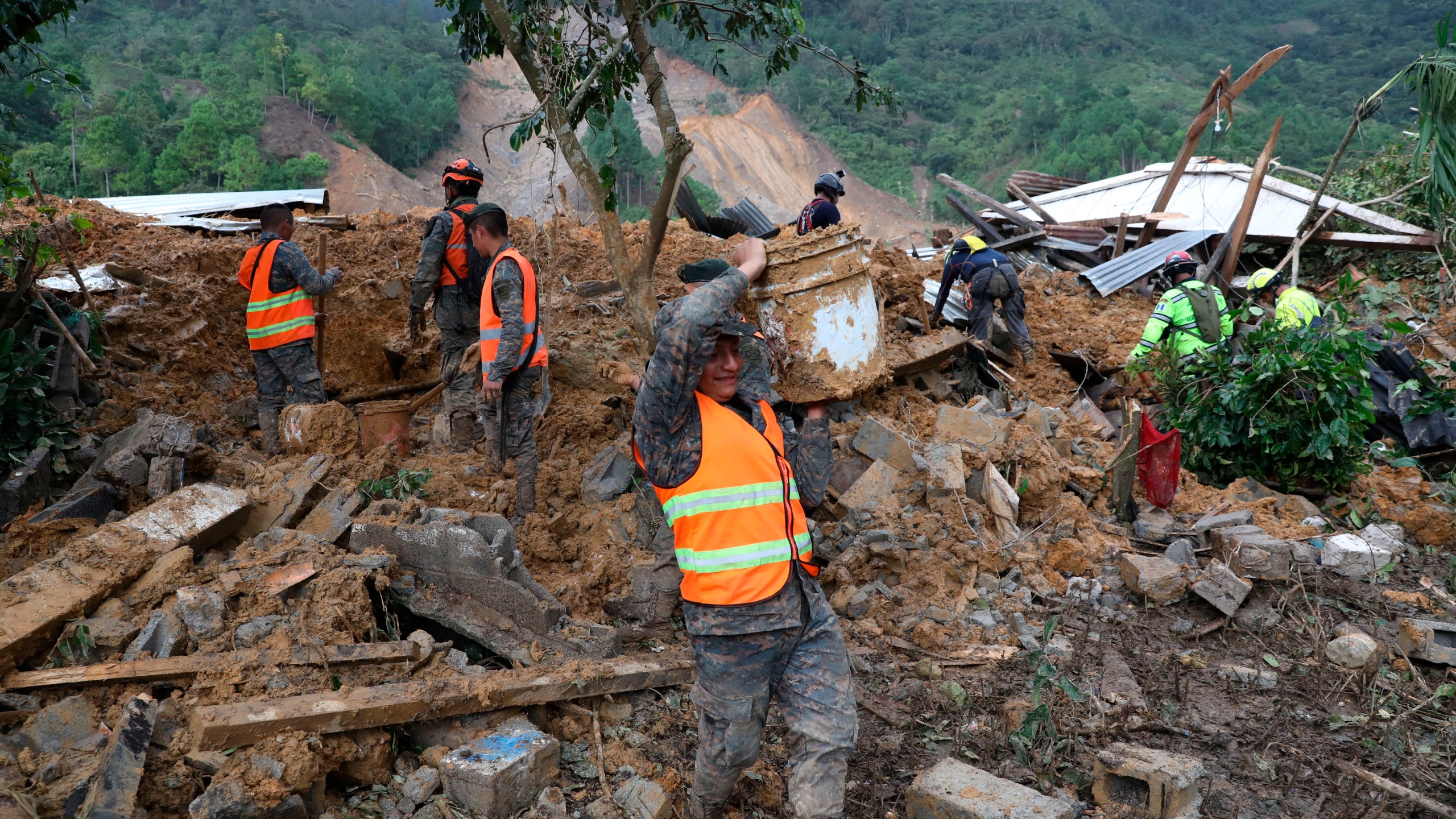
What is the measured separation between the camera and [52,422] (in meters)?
5.27

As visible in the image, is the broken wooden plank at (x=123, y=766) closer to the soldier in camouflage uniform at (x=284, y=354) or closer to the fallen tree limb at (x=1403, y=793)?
the soldier in camouflage uniform at (x=284, y=354)

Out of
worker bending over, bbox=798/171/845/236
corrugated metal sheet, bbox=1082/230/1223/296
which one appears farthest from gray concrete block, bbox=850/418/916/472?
corrugated metal sheet, bbox=1082/230/1223/296

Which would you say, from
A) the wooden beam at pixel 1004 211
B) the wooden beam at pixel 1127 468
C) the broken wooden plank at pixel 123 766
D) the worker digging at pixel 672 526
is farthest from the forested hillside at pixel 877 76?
the broken wooden plank at pixel 123 766

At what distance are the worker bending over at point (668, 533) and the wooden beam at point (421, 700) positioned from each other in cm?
42

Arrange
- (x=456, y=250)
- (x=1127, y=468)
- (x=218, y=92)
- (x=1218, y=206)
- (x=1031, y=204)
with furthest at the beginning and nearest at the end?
(x=218, y=92) → (x=1031, y=204) → (x=1218, y=206) → (x=1127, y=468) → (x=456, y=250)

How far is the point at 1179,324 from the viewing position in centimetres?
709

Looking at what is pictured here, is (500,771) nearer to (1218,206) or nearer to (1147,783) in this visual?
(1147,783)

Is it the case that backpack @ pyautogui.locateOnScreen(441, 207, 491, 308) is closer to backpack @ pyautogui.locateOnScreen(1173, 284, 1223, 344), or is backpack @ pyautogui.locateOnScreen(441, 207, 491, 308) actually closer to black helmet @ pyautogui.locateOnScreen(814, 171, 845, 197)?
black helmet @ pyautogui.locateOnScreen(814, 171, 845, 197)

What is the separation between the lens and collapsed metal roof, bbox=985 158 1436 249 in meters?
10.3

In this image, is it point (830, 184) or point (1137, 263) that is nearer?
point (830, 184)

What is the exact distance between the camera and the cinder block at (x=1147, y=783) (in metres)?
3.12

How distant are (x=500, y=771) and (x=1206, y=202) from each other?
12398mm

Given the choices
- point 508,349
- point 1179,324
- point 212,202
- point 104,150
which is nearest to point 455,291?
point 508,349

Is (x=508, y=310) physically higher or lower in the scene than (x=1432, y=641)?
higher
